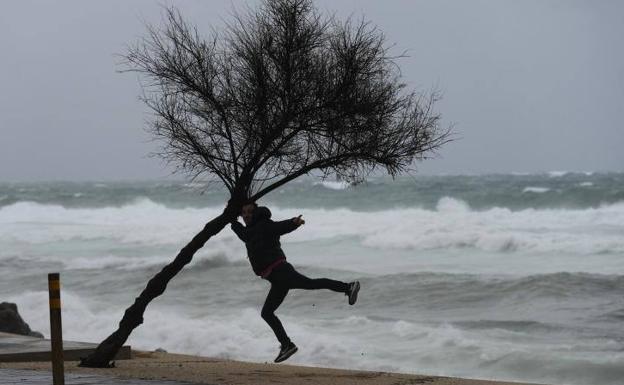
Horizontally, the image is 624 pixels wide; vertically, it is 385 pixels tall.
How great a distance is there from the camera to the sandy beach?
416 inches

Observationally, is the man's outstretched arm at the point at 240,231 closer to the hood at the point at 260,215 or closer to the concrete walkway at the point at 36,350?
the hood at the point at 260,215

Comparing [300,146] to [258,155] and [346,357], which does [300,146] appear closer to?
[258,155]

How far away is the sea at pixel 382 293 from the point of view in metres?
16.2

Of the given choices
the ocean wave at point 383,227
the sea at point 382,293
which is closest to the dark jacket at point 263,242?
the sea at point 382,293

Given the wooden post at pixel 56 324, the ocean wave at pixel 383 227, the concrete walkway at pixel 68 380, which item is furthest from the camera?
the ocean wave at pixel 383 227

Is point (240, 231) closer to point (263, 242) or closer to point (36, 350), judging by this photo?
point (263, 242)

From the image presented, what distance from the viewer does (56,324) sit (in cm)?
785

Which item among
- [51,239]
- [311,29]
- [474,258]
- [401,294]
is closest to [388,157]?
[311,29]

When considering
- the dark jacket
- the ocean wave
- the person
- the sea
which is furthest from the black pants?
the ocean wave

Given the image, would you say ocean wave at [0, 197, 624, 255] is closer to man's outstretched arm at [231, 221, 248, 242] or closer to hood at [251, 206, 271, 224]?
man's outstretched arm at [231, 221, 248, 242]

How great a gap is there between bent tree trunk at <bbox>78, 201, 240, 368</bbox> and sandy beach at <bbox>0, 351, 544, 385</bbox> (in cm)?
22

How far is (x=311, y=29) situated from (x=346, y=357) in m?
7.12

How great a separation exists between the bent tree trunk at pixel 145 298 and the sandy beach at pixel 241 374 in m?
0.22

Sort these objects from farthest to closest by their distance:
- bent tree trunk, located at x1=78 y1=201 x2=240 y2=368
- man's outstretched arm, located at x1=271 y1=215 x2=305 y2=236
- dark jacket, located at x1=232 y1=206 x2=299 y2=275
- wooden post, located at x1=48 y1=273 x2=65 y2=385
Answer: bent tree trunk, located at x1=78 y1=201 x2=240 y2=368 → dark jacket, located at x1=232 y1=206 x2=299 y2=275 → man's outstretched arm, located at x1=271 y1=215 x2=305 y2=236 → wooden post, located at x1=48 y1=273 x2=65 y2=385
